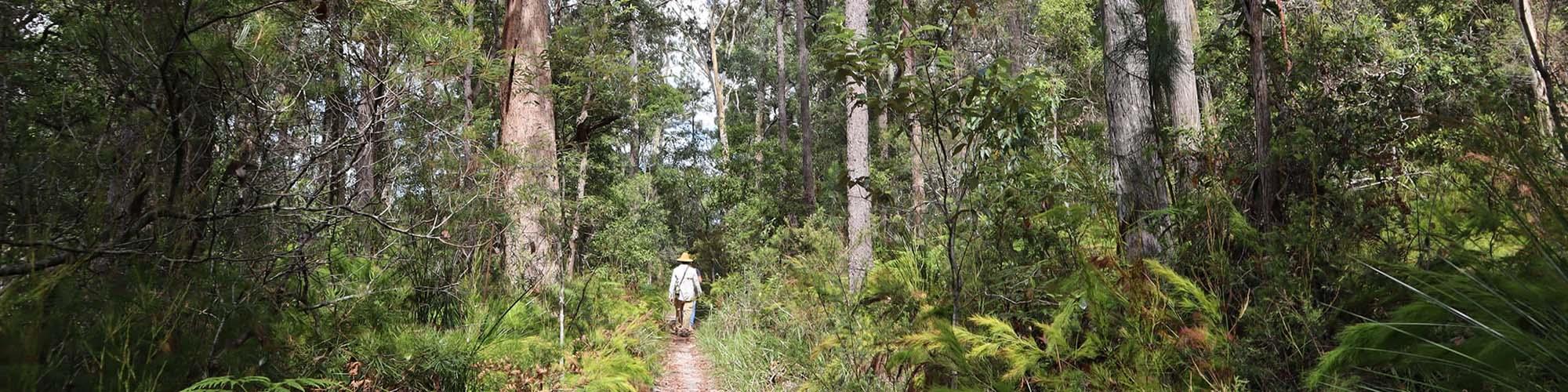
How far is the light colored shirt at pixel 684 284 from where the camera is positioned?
11.7m

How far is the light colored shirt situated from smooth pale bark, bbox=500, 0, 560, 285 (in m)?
3.65

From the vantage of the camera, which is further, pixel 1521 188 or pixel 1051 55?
pixel 1051 55

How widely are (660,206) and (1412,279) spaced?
18.9m

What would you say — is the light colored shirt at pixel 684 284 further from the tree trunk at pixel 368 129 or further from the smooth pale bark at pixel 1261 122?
the smooth pale bark at pixel 1261 122

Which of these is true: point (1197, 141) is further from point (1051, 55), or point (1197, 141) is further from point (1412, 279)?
point (1051, 55)

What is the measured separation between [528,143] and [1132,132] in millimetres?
5652

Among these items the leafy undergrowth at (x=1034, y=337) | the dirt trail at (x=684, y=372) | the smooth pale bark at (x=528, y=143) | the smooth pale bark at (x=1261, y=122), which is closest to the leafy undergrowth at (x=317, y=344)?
the dirt trail at (x=684, y=372)

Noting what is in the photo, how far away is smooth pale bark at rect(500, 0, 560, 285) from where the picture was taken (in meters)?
7.05

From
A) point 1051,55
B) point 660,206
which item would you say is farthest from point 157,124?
point 1051,55

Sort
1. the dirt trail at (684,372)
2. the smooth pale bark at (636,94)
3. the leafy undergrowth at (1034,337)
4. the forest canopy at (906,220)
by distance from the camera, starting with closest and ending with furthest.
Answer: the forest canopy at (906,220) < the leafy undergrowth at (1034,337) < the dirt trail at (684,372) < the smooth pale bark at (636,94)

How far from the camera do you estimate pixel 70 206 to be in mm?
2650

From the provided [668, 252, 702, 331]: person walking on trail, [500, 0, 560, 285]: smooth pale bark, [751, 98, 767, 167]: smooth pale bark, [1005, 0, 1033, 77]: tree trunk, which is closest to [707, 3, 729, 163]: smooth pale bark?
[751, 98, 767, 167]: smooth pale bark

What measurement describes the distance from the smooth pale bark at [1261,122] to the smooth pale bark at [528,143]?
4.99 meters

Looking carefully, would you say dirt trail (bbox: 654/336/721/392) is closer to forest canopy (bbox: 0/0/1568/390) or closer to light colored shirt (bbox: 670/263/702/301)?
forest canopy (bbox: 0/0/1568/390)
